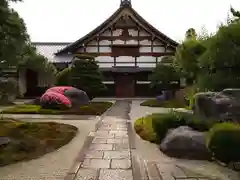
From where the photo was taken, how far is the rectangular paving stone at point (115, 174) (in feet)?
18.3

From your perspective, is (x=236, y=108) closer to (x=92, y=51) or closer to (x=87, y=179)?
(x=87, y=179)

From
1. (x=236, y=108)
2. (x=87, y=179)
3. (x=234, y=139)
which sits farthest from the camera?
(x=236, y=108)

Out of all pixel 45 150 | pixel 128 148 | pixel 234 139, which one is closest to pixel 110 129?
pixel 128 148

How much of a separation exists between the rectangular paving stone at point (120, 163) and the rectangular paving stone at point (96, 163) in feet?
0.43

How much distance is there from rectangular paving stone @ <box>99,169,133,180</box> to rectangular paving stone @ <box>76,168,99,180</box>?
0.13 metres

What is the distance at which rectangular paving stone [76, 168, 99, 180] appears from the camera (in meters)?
5.55

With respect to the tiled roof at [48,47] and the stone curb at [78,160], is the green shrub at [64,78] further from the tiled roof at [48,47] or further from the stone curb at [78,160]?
the stone curb at [78,160]

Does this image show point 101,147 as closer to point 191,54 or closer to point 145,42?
point 191,54

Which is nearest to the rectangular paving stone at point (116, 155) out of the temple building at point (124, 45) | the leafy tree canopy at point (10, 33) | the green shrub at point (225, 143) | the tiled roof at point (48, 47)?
the green shrub at point (225, 143)

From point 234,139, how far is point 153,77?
67.4 ft

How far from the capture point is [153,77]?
26688 millimetres

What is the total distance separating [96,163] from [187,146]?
227cm

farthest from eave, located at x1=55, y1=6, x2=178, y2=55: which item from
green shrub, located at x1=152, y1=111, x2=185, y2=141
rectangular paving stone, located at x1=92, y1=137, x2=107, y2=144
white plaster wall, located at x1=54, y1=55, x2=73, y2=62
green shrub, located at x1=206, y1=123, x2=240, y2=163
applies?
green shrub, located at x1=206, y1=123, x2=240, y2=163

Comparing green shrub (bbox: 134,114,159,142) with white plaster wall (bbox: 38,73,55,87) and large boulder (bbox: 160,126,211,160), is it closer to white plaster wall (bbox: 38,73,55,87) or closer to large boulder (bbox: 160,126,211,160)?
large boulder (bbox: 160,126,211,160)
